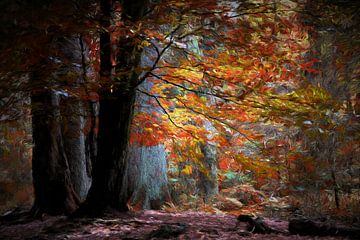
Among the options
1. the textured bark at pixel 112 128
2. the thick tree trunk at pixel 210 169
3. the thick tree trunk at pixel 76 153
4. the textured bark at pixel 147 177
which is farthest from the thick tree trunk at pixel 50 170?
the thick tree trunk at pixel 210 169

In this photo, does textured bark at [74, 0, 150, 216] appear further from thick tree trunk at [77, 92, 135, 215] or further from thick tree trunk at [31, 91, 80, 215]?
thick tree trunk at [31, 91, 80, 215]

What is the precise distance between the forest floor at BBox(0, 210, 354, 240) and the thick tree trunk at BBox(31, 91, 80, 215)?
290 mm

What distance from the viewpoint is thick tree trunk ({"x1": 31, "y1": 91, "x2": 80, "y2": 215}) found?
5.60 m

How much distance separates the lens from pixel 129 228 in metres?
4.64

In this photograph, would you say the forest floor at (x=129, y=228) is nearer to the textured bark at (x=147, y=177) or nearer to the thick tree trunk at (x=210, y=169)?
the textured bark at (x=147, y=177)

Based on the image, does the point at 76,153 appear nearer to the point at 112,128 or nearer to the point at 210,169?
the point at 112,128

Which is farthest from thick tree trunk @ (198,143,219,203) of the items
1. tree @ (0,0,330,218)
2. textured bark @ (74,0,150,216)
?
textured bark @ (74,0,150,216)

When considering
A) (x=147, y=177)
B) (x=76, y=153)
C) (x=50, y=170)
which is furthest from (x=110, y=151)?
(x=147, y=177)

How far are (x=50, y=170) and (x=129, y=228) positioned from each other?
1888 millimetres

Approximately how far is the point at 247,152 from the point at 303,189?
5846 mm

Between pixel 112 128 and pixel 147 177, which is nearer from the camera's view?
pixel 112 128

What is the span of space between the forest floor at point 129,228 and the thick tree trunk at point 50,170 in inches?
11.4

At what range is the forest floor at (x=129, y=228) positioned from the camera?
4.21m

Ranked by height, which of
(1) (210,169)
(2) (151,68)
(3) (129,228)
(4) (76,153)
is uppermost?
(2) (151,68)
